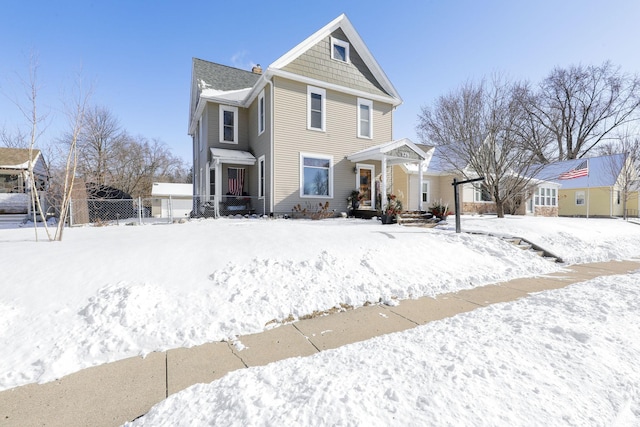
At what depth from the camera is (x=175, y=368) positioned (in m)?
2.57

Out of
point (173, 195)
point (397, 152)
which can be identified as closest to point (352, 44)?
point (397, 152)

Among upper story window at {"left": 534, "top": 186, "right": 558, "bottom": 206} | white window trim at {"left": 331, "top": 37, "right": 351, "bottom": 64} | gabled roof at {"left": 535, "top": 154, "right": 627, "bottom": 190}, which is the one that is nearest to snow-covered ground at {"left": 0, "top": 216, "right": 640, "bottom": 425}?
white window trim at {"left": 331, "top": 37, "right": 351, "bottom": 64}

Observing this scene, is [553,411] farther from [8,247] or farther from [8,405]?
[8,247]

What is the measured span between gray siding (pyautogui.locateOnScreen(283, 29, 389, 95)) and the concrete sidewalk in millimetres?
10978

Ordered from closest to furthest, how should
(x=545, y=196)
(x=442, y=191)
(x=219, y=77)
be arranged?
(x=219, y=77) < (x=442, y=191) < (x=545, y=196)

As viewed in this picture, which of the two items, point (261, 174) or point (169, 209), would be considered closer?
point (169, 209)

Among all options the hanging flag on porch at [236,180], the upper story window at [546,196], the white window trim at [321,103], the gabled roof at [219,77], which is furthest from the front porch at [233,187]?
the upper story window at [546,196]

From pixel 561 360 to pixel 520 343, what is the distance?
0.33 m

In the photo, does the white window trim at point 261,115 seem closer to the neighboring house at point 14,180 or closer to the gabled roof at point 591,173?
the neighboring house at point 14,180

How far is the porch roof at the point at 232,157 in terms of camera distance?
12.8 m

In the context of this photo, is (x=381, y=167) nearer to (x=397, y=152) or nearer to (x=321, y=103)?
(x=397, y=152)

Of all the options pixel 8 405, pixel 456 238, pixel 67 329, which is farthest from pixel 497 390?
pixel 456 238

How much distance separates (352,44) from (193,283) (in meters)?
13.5

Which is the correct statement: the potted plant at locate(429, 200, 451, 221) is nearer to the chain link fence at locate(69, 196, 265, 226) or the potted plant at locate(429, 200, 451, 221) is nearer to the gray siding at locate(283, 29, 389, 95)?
the gray siding at locate(283, 29, 389, 95)
